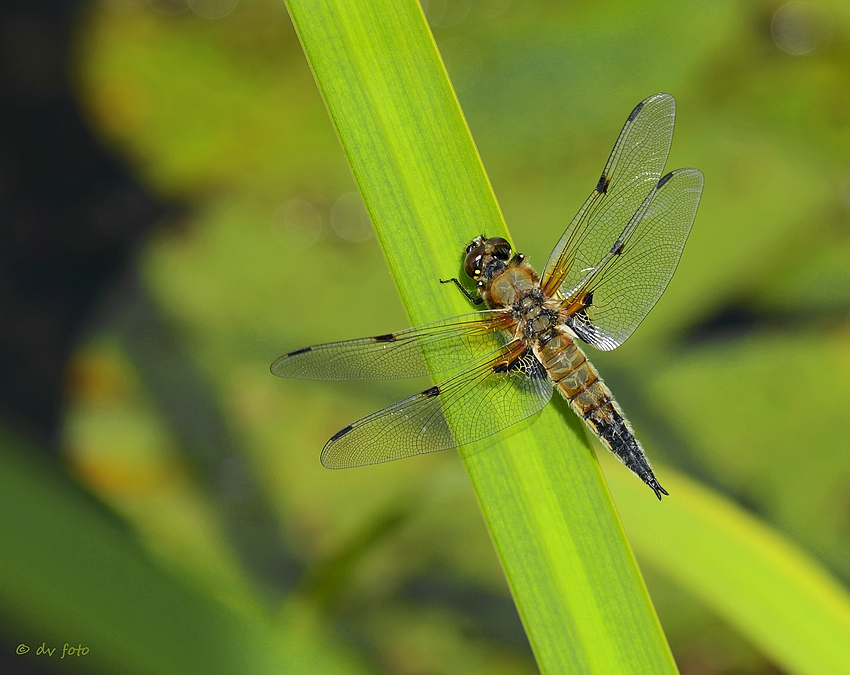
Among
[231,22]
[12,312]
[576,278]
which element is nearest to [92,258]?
[12,312]

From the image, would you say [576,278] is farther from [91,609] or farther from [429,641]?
[429,641]

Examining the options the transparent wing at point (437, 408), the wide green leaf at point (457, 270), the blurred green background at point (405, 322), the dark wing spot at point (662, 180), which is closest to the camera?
the wide green leaf at point (457, 270)

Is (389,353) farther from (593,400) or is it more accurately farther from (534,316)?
(593,400)

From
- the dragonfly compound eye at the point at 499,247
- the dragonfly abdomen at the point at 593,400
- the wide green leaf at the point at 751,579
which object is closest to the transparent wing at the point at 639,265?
the dragonfly abdomen at the point at 593,400

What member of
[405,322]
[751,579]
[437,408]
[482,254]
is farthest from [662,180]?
[405,322]

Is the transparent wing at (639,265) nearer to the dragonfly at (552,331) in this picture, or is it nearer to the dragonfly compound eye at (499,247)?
the dragonfly at (552,331)
